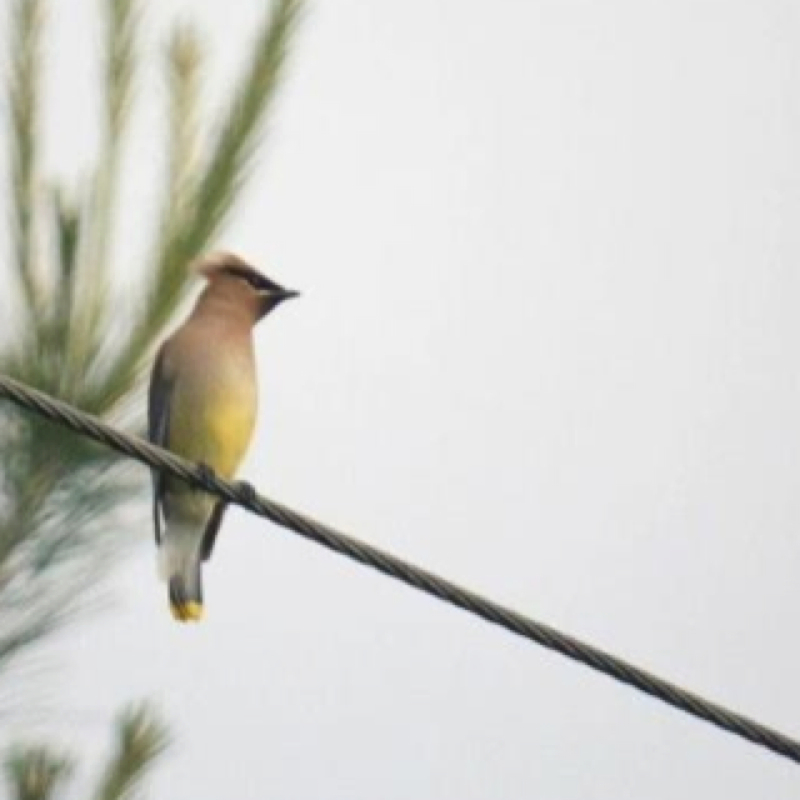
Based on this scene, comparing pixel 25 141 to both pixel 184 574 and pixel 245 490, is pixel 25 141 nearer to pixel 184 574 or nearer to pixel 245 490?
pixel 245 490

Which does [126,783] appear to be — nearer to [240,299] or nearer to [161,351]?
[161,351]

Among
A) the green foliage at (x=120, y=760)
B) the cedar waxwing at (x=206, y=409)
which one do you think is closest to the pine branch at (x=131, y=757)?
the green foliage at (x=120, y=760)

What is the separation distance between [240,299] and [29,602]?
158 centimetres

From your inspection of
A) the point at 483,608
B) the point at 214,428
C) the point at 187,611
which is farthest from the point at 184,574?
the point at 483,608

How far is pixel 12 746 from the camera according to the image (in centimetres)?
408

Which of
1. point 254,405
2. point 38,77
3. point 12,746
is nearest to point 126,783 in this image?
point 12,746

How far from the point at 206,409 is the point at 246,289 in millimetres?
282

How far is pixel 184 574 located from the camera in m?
5.83

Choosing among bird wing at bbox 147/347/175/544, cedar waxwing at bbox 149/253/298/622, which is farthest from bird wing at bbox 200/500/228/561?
bird wing at bbox 147/347/175/544

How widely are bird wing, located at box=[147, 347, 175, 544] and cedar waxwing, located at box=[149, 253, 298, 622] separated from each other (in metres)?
0.01

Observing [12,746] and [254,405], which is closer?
[12,746]

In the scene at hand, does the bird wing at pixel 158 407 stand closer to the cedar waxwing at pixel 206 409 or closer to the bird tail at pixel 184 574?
the cedar waxwing at pixel 206 409

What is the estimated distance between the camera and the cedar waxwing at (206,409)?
17.9ft

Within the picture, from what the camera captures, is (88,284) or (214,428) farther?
A: (214,428)
